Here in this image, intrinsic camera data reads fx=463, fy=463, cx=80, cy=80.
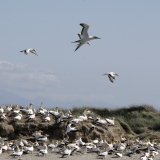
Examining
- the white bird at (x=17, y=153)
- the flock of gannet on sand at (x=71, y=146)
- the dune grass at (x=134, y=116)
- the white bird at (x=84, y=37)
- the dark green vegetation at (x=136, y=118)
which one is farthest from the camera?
the dune grass at (x=134, y=116)

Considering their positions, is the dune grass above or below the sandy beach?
above

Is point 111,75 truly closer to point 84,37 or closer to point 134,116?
point 84,37

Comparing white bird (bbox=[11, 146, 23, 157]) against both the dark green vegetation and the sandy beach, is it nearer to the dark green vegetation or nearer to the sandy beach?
the sandy beach

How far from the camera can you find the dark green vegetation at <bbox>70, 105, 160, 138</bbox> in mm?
25688

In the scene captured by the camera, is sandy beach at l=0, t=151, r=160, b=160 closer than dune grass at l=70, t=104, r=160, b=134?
Yes

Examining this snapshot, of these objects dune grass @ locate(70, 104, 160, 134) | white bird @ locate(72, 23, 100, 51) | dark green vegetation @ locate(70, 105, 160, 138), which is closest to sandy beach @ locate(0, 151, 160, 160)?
dark green vegetation @ locate(70, 105, 160, 138)

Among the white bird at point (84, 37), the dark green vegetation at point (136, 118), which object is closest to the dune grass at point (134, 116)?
the dark green vegetation at point (136, 118)

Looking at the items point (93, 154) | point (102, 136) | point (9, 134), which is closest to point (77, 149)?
point (93, 154)

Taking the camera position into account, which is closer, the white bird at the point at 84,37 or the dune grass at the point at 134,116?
the white bird at the point at 84,37

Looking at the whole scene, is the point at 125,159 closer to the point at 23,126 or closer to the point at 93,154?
the point at 93,154

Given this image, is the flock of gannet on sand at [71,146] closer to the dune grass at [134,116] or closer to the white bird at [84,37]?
the white bird at [84,37]

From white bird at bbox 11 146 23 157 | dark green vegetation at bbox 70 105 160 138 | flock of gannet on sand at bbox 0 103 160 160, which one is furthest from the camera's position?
dark green vegetation at bbox 70 105 160 138

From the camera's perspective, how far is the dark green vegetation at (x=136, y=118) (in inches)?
1011

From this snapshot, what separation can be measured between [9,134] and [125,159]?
5032mm
